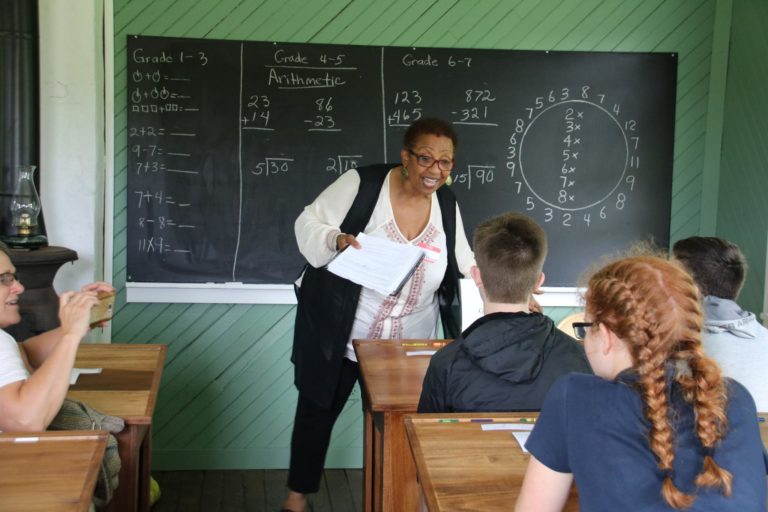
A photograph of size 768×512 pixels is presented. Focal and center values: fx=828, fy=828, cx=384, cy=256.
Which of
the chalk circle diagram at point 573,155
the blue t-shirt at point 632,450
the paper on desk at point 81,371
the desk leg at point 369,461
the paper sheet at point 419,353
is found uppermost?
the chalk circle diagram at point 573,155

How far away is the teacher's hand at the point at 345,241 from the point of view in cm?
287

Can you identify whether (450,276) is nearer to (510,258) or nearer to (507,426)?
(510,258)

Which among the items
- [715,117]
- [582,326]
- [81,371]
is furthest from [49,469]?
[715,117]

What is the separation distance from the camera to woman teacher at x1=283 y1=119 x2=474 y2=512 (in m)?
3.06

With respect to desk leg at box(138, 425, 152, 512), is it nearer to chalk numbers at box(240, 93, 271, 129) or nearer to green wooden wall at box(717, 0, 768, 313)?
chalk numbers at box(240, 93, 271, 129)

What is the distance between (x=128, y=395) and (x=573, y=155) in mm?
2755

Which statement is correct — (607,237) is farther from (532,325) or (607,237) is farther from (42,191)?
(42,191)

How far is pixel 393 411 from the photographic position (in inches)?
91.2

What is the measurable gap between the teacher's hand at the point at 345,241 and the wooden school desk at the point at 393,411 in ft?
1.20

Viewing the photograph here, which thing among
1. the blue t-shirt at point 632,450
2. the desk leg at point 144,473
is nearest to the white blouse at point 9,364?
the desk leg at point 144,473

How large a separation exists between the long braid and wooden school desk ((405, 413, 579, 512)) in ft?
1.12

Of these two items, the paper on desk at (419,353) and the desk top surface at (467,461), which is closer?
the desk top surface at (467,461)

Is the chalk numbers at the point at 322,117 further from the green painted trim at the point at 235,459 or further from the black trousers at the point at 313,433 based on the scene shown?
the green painted trim at the point at 235,459

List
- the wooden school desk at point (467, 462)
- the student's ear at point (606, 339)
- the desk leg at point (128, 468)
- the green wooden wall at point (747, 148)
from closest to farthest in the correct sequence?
the student's ear at point (606, 339) < the wooden school desk at point (467, 462) < the desk leg at point (128, 468) < the green wooden wall at point (747, 148)
